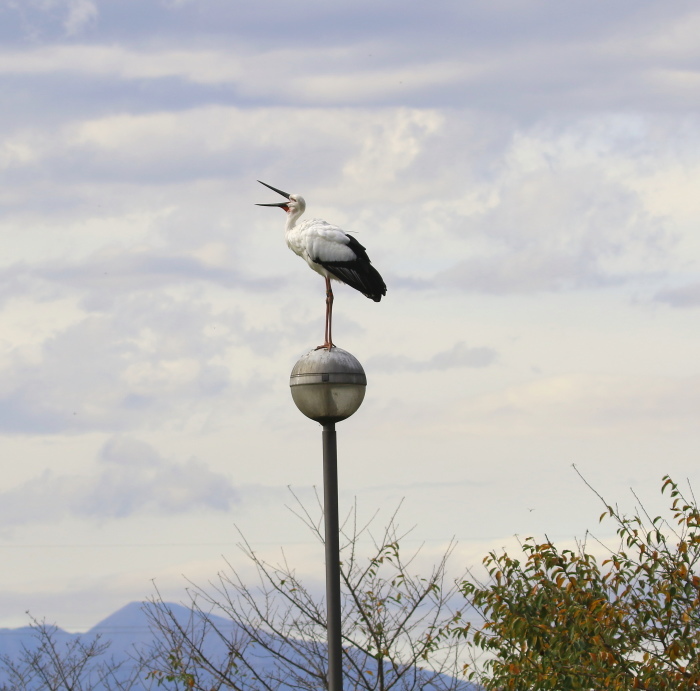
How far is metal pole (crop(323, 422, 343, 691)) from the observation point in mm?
8898

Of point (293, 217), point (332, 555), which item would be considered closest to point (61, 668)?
point (293, 217)

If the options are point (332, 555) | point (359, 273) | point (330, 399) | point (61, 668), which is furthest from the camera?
point (61, 668)

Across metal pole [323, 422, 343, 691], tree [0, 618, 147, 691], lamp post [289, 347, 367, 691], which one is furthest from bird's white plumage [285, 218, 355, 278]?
tree [0, 618, 147, 691]

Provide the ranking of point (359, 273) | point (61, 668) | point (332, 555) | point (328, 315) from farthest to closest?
1. point (61, 668)
2. point (359, 273)
3. point (328, 315)
4. point (332, 555)

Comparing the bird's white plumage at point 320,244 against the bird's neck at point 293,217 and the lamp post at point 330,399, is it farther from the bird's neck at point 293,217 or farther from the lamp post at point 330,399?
the lamp post at point 330,399

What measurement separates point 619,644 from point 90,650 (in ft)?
41.3

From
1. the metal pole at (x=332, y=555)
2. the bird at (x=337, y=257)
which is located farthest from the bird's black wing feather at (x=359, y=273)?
the metal pole at (x=332, y=555)

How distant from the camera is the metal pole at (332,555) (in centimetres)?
890

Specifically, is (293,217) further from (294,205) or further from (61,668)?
(61,668)

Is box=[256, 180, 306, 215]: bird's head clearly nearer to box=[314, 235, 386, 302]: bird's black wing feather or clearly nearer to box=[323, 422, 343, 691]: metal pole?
box=[314, 235, 386, 302]: bird's black wing feather

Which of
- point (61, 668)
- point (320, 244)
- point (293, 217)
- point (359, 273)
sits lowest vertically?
point (61, 668)

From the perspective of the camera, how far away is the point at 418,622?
13883 millimetres

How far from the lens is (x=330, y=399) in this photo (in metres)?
9.22

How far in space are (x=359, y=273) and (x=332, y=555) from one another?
12.0ft
